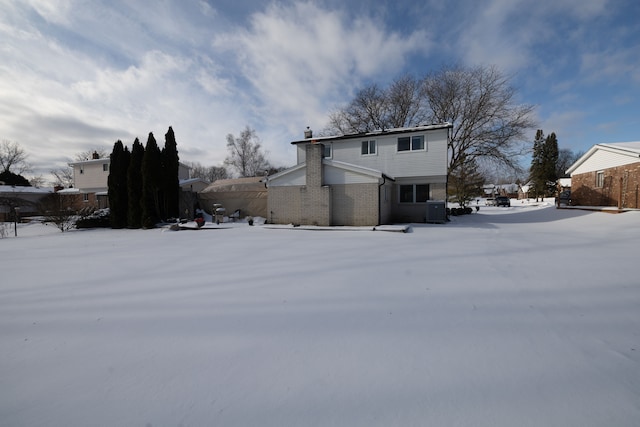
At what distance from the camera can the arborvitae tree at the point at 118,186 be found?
14.5m

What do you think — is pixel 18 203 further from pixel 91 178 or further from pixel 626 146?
pixel 626 146

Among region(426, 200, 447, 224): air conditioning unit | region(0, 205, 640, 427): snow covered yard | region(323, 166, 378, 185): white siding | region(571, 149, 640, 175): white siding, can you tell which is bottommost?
region(0, 205, 640, 427): snow covered yard

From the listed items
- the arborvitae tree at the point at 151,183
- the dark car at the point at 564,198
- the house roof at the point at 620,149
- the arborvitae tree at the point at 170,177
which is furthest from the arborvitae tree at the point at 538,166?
the arborvitae tree at the point at 151,183

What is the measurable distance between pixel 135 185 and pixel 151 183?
868 millimetres

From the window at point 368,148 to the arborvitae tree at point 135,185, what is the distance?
13.4 m

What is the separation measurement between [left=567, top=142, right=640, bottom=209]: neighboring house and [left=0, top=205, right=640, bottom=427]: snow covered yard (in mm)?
15507

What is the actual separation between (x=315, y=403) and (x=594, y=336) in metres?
3.01

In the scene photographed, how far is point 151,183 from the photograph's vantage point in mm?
14617

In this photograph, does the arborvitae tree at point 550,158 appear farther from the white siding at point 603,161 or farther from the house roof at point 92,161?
the house roof at point 92,161

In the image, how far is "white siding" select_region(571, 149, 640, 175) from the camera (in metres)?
15.3

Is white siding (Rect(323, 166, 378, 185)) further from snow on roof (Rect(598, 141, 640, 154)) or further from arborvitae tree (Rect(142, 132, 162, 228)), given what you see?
snow on roof (Rect(598, 141, 640, 154))

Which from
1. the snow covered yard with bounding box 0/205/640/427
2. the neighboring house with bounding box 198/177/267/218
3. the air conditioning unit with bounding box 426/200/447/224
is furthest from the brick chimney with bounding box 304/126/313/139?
the snow covered yard with bounding box 0/205/640/427

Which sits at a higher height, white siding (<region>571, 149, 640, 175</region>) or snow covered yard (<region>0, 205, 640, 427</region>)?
white siding (<region>571, 149, 640, 175</region>)

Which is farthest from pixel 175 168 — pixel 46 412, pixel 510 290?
pixel 510 290
